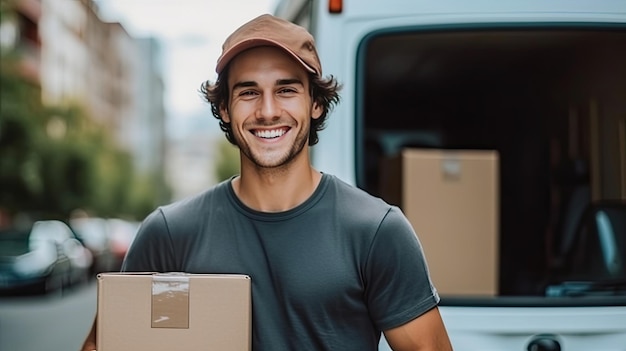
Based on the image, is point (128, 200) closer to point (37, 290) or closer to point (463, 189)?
point (37, 290)

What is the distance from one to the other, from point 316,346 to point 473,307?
3.49 ft

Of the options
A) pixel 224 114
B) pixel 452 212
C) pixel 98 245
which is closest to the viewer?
pixel 224 114

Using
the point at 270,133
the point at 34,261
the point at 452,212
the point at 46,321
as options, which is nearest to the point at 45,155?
the point at 34,261

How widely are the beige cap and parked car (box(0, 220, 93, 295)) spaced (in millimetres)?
14387

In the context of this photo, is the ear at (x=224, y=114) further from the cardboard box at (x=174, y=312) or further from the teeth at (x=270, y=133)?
the cardboard box at (x=174, y=312)

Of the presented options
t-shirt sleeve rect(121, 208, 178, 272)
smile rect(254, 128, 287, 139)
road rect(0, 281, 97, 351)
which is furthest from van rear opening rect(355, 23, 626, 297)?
road rect(0, 281, 97, 351)

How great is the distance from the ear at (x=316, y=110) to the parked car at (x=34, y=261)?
46.9ft

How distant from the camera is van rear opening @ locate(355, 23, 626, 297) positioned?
4.16m

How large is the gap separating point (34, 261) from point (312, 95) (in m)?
14.5

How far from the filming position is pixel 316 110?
2.54 meters

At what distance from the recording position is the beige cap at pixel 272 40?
7.62 feet

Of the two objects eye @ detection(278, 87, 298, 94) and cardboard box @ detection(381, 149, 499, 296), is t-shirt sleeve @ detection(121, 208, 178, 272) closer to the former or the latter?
eye @ detection(278, 87, 298, 94)

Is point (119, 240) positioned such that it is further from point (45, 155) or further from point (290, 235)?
point (290, 235)

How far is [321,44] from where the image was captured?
328 centimetres
